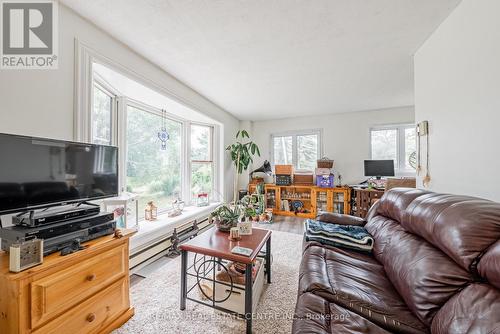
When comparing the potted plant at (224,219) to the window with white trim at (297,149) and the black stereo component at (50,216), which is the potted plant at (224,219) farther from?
the window with white trim at (297,149)

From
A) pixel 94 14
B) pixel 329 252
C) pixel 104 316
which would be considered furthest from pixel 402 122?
pixel 104 316

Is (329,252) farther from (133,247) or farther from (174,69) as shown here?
(174,69)

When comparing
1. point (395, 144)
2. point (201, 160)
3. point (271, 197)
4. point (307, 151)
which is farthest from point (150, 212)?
point (395, 144)

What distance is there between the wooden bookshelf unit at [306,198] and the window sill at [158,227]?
1753 millimetres

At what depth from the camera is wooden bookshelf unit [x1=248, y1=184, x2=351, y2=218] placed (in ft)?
12.7

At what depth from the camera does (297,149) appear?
453 centimetres

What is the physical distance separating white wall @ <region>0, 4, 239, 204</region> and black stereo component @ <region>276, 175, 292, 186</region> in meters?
3.28

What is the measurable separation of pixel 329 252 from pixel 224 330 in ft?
3.10

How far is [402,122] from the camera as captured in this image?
3.72m

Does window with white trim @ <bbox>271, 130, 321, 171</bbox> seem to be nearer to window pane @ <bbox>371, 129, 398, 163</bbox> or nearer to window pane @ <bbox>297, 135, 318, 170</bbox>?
window pane @ <bbox>297, 135, 318, 170</bbox>

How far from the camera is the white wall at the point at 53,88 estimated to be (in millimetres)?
1145

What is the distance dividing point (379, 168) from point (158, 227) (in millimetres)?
3917

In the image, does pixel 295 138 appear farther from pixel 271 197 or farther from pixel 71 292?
pixel 71 292

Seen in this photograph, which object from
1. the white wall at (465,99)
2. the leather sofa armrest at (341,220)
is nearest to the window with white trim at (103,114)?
the leather sofa armrest at (341,220)
